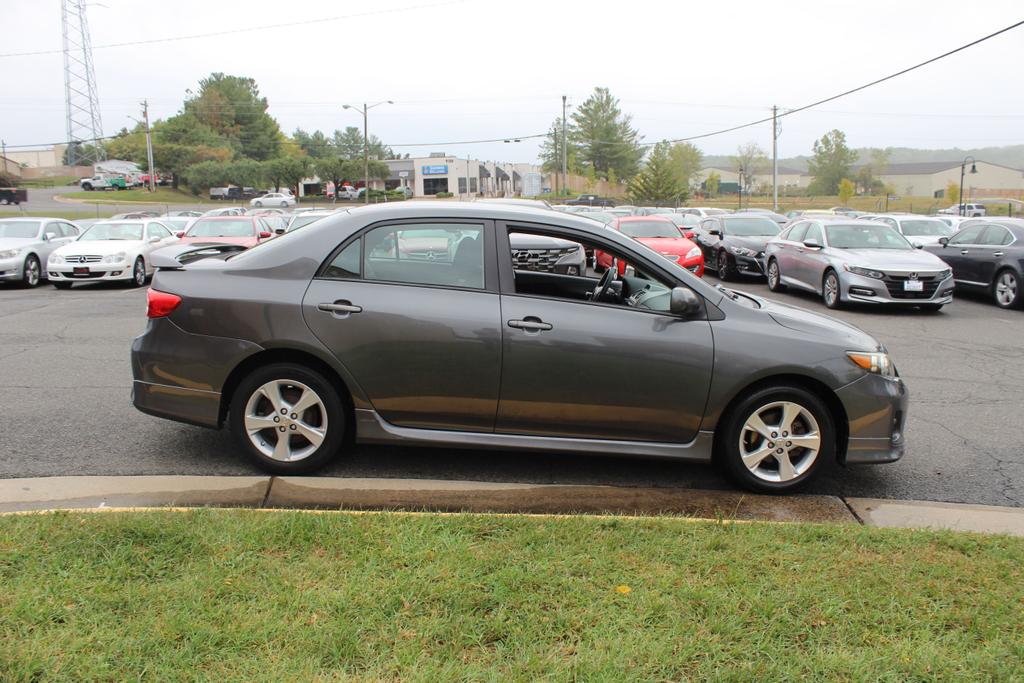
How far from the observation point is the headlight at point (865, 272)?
12836 millimetres

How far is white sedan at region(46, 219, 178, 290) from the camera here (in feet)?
51.7

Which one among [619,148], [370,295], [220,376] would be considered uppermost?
[619,148]

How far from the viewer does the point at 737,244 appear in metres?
18.2

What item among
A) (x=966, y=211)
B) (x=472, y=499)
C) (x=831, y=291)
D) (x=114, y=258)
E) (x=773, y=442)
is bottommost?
(x=472, y=499)

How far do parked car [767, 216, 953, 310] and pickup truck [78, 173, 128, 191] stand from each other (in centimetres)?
8251

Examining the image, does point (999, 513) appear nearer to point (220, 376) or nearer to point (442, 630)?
point (442, 630)

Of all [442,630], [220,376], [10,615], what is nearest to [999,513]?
[442,630]

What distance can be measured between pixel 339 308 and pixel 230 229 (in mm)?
14207

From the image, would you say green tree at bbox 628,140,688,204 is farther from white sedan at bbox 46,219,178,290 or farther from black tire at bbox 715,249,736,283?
white sedan at bbox 46,219,178,290

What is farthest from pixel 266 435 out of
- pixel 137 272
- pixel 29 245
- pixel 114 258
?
pixel 29 245

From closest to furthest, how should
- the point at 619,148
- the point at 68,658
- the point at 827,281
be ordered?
the point at 68,658 < the point at 827,281 < the point at 619,148

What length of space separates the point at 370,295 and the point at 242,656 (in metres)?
2.44

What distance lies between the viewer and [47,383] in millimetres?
7324

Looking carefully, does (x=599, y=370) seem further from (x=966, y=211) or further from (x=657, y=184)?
(x=657, y=184)
